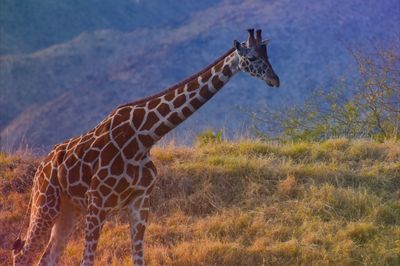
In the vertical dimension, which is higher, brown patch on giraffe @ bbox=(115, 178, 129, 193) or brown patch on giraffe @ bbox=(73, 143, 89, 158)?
brown patch on giraffe @ bbox=(73, 143, 89, 158)

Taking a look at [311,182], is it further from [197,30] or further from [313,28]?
[197,30]

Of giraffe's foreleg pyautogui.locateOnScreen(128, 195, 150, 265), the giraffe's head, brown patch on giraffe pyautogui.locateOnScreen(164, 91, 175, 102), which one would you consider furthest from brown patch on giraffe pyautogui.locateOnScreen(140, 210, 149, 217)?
the giraffe's head

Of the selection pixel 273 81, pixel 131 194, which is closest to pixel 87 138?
pixel 131 194

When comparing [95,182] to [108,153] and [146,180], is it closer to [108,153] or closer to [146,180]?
[108,153]

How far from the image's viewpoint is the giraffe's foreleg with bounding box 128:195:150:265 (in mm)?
6301

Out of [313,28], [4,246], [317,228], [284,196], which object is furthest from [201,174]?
[313,28]

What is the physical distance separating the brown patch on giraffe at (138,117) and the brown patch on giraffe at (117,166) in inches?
14.6

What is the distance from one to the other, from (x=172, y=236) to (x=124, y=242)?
641 millimetres

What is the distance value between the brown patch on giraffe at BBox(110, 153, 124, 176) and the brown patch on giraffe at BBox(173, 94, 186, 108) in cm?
75

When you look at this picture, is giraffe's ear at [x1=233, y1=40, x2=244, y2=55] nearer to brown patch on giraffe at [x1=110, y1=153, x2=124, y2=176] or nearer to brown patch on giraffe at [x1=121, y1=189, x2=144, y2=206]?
brown patch on giraffe at [x1=110, y1=153, x2=124, y2=176]

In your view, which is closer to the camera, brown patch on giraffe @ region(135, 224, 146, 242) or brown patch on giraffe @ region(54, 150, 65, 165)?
brown patch on giraffe @ region(135, 224, 146, 242)

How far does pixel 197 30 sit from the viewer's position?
3838 cm

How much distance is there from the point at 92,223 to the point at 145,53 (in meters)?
32.4

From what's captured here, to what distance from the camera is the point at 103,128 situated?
21.4 ft
